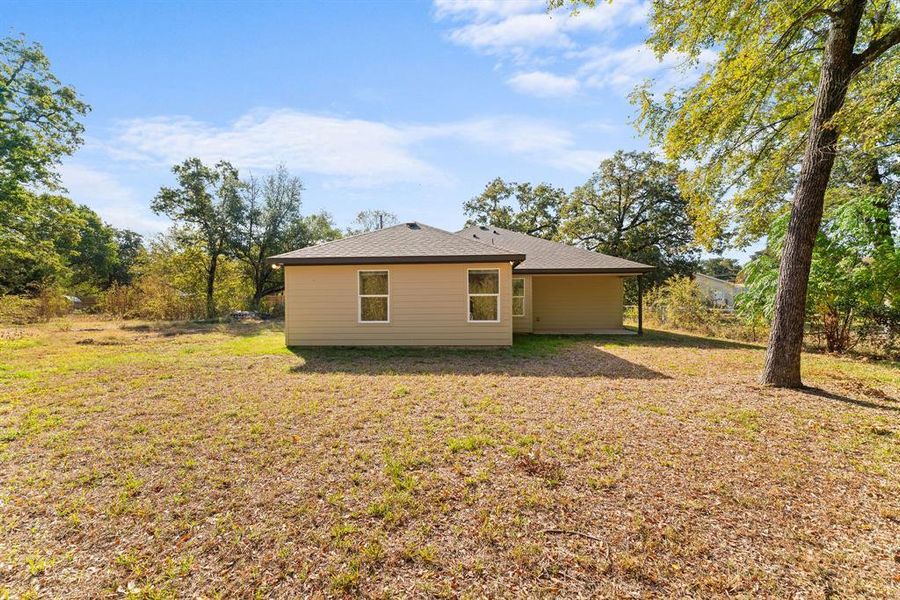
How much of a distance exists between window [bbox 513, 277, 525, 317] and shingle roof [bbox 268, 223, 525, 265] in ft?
10.6

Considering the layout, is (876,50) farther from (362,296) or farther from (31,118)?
(31,118)

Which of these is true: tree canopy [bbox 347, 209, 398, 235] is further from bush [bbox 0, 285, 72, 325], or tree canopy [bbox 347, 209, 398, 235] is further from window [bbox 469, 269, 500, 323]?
window [bbox 469, 269, 500, 323]

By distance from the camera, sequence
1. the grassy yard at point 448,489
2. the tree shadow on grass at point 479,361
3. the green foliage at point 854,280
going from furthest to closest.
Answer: the green foliage at point 854,280, the tree shadow on grass at point 479,361, the grassy yard at point 448,489

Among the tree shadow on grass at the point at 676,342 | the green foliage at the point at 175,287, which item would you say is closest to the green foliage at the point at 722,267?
the tree shadow on grass at the point at 676,342

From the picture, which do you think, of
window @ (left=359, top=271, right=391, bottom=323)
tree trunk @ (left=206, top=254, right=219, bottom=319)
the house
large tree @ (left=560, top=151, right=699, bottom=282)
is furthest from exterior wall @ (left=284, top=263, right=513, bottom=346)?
large tree @ (left=560, top=151, right=699, bottom=282)

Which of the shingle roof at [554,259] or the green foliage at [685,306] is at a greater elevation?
the shingle roof at [554,259]

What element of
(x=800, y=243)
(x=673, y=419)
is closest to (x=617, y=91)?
(x=800, y=243)

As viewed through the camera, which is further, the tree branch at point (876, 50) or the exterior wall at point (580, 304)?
the exterior wall at point (580, 304)

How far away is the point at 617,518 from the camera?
8.23ft

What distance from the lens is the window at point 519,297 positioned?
41.3 feet

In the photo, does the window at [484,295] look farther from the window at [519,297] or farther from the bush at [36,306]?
the bush at [36,306]

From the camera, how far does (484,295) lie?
949 cm

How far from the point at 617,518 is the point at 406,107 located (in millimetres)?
10951

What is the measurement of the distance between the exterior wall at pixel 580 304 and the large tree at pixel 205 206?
17771 mm
